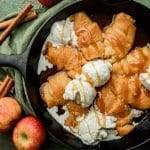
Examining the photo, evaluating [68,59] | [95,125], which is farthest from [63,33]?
[95,125]

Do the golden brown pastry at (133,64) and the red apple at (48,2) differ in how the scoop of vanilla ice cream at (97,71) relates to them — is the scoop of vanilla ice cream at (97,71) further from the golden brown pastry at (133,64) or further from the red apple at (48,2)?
the red apple at (48,2)

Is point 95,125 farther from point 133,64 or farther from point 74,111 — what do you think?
point 133,64

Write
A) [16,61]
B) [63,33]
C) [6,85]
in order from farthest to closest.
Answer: [6,85], [63,33], [16,61]

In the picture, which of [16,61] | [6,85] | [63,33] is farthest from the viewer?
[6,85]

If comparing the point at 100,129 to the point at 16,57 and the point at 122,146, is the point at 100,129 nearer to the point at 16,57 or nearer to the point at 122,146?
the point at 122,146

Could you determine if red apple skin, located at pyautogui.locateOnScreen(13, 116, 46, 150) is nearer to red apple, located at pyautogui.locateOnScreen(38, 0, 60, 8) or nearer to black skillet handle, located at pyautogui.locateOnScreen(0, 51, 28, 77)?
black skillet handle, located at pyautogui.locateOnScreen(0, 51, 28, 77)

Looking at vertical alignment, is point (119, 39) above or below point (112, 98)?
above

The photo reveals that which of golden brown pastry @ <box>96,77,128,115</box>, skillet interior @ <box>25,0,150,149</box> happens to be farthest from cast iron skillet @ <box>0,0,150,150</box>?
golden brown pastry @ <box>96,77,128,115</box>

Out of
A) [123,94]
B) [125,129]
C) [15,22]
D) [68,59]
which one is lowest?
[125,129]
